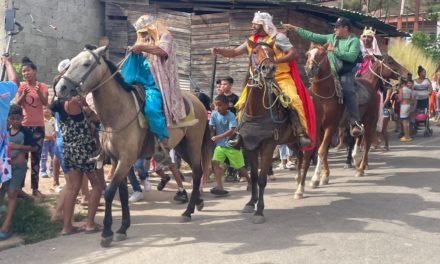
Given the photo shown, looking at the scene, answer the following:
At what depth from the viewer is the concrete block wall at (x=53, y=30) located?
42.3ft

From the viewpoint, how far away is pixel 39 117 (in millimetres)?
8062

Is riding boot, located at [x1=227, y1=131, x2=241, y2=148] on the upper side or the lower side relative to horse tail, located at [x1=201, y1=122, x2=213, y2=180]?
upper

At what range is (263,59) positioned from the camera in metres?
6.36

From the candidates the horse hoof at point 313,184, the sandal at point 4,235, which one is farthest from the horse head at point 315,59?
the sandal at point 4,235

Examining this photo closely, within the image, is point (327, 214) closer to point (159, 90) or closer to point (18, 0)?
point (159, 90)

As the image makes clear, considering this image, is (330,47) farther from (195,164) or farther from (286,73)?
(195,164)

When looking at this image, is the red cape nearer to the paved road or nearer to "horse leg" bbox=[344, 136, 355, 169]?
the paved road

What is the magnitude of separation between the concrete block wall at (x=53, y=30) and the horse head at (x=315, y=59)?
27.0ft

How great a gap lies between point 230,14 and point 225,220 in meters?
9.04

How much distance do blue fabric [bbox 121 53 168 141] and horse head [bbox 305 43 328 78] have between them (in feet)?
9.54

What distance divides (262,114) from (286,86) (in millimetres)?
626

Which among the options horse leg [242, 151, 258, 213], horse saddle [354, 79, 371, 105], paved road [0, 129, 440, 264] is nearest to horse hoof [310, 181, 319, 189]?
paved road [0, 129, 440, 264]

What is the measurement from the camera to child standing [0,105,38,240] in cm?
634

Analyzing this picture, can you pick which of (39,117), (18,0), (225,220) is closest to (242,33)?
(18,0)
